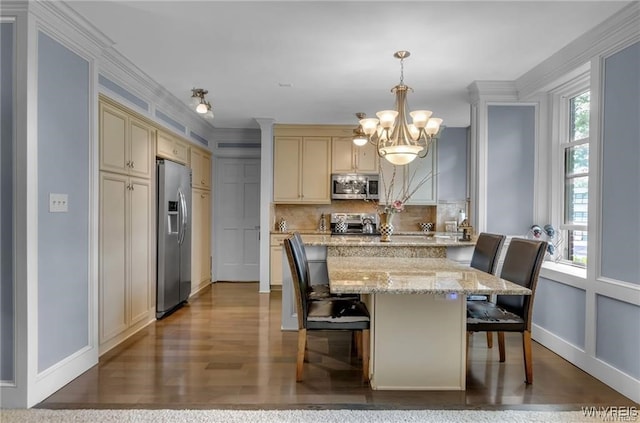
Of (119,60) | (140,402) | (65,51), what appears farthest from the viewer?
(119,60)

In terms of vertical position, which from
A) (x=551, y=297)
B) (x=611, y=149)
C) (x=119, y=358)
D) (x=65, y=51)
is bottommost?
(x=119, y=358)

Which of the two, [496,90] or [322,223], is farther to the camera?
[322,223]

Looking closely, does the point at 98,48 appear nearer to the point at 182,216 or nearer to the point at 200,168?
the point at 182,216

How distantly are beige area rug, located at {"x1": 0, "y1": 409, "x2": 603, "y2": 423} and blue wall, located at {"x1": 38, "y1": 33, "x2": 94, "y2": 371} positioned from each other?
13.3 inches

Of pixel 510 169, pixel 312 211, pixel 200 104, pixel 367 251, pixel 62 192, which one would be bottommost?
pixel 367 251

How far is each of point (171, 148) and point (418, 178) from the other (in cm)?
344

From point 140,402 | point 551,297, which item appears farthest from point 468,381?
point 140,402

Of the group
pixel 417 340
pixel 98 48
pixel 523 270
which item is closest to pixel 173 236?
pixel 98 48

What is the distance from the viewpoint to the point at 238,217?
608 centimetres

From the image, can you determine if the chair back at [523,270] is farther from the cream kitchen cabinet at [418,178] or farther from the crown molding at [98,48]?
the crown molding at [98,48]

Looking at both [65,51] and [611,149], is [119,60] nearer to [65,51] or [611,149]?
[65,51]

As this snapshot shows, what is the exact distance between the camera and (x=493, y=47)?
9.48ft

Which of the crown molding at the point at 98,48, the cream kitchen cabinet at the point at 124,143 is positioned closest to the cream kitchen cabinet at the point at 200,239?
the crown molding at the point at 98,48

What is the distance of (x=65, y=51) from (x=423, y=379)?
121 inches
